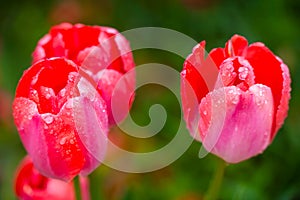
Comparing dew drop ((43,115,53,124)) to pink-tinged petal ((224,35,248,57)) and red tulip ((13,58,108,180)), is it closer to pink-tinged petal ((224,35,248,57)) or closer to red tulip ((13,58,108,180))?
red tulip ((13,58,108,180))

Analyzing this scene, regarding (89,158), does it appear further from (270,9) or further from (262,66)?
(270,9)

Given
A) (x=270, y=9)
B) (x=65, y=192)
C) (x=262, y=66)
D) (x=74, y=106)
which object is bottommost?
(x=65, y=192)

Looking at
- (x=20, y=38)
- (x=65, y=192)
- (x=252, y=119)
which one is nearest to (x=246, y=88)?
(x=252, y=119)

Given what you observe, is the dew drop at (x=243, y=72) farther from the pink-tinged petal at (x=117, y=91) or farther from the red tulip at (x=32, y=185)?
the red tulip at (x=32, y=185)

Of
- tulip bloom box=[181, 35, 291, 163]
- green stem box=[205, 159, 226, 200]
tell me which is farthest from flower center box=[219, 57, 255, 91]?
green stem box=[205, 159, 226, 200]

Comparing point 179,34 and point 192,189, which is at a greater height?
point 179,34

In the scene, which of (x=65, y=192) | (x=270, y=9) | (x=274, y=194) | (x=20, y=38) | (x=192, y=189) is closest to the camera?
(x=65, y=192)

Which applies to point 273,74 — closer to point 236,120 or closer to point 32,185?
point 236,120
